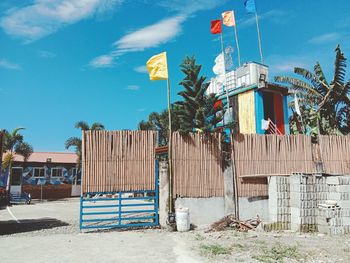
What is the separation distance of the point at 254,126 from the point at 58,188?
23357 millimetres

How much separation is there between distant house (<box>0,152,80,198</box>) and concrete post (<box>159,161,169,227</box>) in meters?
23.6

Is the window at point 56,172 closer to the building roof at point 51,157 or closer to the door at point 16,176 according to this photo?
the building roof at point 51,157

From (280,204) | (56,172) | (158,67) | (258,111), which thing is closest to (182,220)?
(280,204)

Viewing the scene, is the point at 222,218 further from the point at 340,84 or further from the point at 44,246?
the point at 340,84

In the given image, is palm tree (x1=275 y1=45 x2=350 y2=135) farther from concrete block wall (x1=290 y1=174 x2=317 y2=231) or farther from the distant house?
the distant house

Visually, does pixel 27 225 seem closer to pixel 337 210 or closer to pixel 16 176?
pixel 337 210

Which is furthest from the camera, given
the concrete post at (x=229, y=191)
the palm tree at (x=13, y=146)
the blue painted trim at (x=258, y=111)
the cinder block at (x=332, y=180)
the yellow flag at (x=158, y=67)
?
the palm tree at (x=13, y=146)

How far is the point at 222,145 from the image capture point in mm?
→ 12938

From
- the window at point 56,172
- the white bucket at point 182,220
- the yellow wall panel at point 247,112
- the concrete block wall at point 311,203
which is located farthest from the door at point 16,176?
the concrete block wall at point 311,203

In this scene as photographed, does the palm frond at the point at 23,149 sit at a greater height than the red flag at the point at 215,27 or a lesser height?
lesser

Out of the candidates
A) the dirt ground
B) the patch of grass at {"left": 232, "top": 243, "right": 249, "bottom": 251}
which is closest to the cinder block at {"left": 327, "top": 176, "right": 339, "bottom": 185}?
the dirt ground

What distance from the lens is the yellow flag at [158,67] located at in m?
13.2

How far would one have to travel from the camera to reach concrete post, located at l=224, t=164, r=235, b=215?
12469mm

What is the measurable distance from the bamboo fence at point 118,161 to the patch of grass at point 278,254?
5.20 metres
